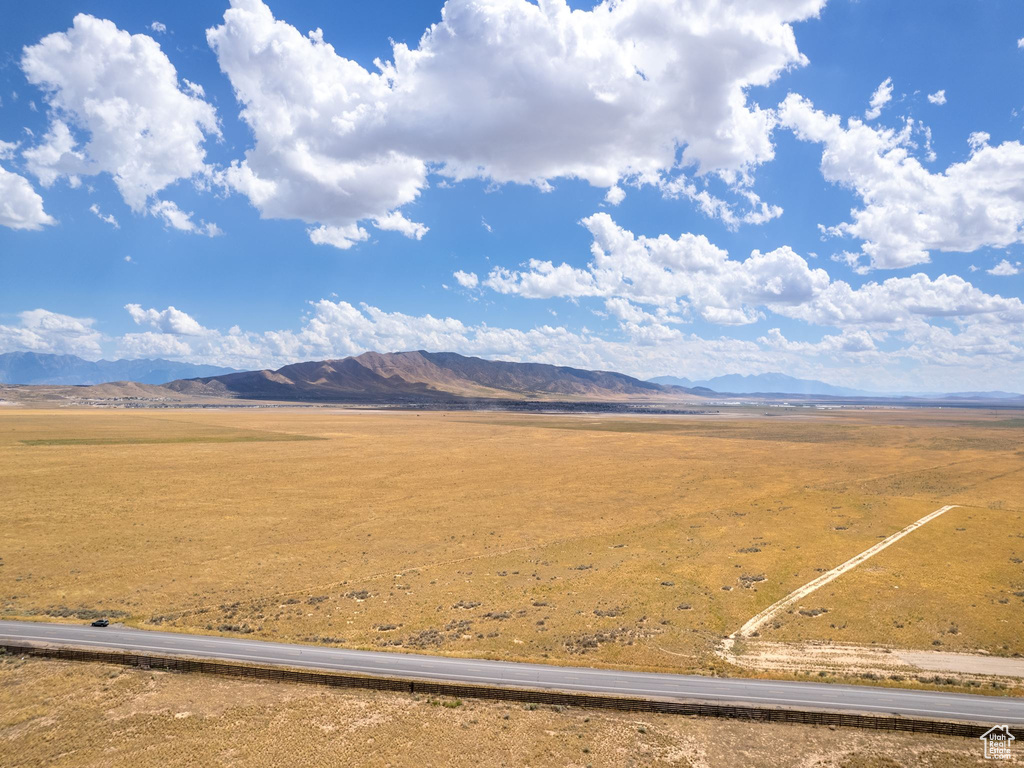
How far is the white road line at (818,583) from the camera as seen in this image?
3486 centimetres

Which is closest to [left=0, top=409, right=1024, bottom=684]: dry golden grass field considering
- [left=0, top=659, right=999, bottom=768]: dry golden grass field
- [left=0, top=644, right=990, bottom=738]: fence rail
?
[left=0, top=644, right=990, bottom=738]: fence rail

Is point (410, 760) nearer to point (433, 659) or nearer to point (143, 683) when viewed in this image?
point (433, 659)

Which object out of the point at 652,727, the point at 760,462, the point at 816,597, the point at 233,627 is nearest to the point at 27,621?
the point at 233,627

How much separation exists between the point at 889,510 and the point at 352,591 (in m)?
60.9

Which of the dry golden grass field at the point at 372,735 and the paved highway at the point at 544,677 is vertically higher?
the paved highway at the point at 544,677

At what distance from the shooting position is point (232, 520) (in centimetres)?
5888

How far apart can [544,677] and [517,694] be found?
7.38ft

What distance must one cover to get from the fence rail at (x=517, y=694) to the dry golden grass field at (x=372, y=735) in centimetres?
46

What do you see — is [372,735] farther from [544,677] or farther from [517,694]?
[544,677]
